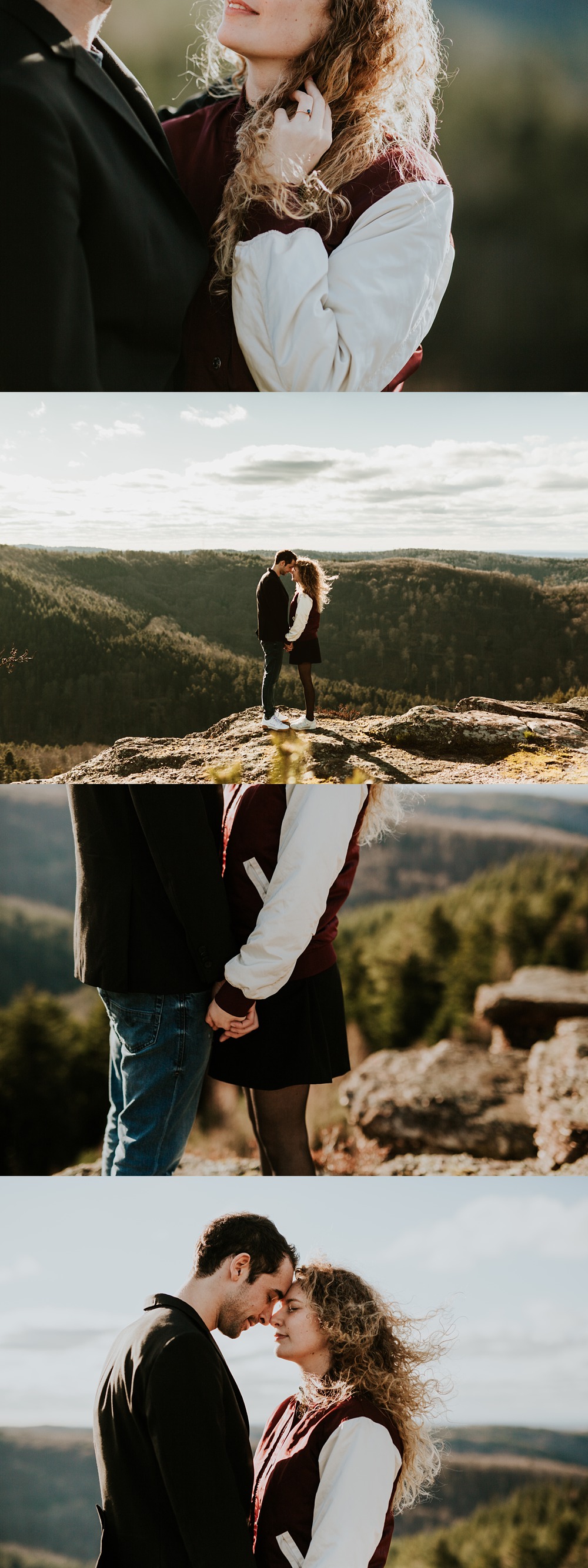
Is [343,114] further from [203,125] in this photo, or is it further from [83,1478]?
[83,1478]

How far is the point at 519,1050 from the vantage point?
1.63 metres

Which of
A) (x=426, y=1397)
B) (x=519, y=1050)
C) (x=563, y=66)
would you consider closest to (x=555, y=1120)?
(x=519, y=1050)

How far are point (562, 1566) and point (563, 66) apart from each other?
107 inches

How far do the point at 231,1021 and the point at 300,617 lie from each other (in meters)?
0.63

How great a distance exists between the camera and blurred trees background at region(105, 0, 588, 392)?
6.29 ft

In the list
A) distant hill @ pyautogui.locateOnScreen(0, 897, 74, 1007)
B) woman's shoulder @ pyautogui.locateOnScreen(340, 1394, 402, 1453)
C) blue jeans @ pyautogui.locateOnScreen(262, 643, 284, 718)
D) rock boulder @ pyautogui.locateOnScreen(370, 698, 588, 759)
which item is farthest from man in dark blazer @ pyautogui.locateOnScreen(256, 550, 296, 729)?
woman's shoulder @ pyautogui.locateOnScreen(340, 1394, 402, 1453)

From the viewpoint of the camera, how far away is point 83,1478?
5.63ft

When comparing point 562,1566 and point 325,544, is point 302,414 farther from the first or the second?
point 562,1566

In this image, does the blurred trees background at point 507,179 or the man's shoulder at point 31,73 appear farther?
the blurred trees background at point 507,179

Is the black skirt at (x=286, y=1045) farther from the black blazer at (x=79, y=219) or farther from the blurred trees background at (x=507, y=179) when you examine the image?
the blurred trees background at (x=507, y=179)

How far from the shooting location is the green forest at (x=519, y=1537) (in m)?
1.71

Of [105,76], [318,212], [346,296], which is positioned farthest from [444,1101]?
[105,76]

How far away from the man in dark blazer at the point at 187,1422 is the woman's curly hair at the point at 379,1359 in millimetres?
79

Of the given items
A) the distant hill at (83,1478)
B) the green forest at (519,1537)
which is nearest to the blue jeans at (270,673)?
the distant hill at (83,1478)
